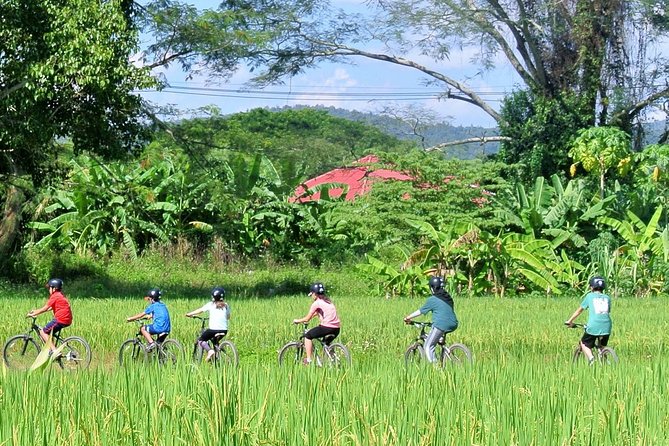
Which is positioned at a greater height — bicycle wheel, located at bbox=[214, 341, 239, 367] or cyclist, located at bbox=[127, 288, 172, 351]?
cyclist, located at bbox=[127, 288, 172, 351]

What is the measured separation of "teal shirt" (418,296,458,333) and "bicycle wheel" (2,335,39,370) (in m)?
4.31

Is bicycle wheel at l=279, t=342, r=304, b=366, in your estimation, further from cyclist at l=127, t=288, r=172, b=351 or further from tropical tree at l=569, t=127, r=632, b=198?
tropical tree at l=569, t=127, r=632, b=198

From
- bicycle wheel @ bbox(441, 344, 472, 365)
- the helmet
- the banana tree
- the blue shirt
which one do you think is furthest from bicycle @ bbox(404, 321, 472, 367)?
the banana tree

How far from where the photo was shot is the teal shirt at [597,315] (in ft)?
36.6

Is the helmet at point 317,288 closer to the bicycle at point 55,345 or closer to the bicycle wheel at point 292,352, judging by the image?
the bicycle wheel at point 292,352

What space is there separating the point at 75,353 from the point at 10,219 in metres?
15.3

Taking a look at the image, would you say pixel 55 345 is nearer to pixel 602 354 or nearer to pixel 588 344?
pixel 588 344

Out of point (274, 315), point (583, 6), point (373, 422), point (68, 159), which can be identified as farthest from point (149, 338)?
point (583, 6)

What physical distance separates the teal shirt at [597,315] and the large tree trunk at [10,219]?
1752 centimetres

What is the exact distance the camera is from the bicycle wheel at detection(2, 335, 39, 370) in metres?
11.6

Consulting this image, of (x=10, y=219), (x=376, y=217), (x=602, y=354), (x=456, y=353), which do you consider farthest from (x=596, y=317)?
(x=10, y=219)

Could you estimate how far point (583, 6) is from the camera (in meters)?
29.0

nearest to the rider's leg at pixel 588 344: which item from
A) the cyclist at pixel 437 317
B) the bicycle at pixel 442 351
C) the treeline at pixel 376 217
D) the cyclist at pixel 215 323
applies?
the bicycle at pixel 442 351

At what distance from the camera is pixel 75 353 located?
37.8ft
